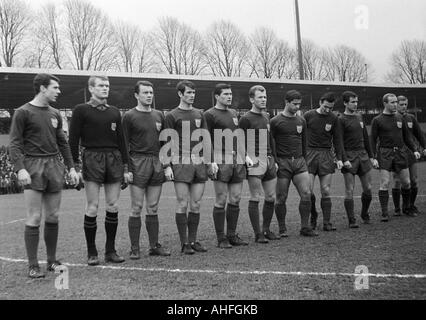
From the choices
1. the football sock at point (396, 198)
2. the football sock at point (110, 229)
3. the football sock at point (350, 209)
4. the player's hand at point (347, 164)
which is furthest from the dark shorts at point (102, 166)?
the football sock at point (396, 198)

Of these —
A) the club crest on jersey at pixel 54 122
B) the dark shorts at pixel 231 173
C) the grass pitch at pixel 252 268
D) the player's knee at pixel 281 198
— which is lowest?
the grass pitch at pixel 252 268

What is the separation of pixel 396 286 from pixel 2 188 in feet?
53.2

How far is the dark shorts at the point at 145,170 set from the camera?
561 centimetres

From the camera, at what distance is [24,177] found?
482 cm

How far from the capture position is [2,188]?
1742cm

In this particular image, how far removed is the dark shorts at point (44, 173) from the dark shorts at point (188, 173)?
1353 millimetres

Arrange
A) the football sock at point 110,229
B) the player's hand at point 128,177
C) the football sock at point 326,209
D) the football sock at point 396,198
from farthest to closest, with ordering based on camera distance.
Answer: the football sock at point 396,198, the football sock at point 326,209, the player's hand at point 128,177, the football sock at point 110,229

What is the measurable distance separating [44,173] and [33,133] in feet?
1.44

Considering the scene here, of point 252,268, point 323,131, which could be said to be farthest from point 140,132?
point 323,131

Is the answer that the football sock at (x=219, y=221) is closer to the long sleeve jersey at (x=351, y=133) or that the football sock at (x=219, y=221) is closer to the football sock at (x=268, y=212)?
the football sock at (x=268, y=212)

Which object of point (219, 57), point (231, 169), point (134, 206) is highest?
point (219, 57)

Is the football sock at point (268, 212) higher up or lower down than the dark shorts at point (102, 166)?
lower down
